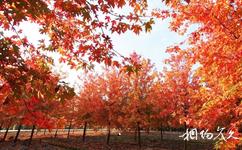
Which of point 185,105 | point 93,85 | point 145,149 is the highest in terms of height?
point 93,85

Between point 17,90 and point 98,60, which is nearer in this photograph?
point 17,90

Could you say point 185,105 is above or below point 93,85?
below

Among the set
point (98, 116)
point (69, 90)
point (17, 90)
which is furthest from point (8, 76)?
point (98, 116)

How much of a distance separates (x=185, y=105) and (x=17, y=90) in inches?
938

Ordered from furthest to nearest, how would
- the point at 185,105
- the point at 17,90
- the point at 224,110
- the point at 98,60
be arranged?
the point at 185,105 → the point at 224,110 → the point at 98,60 → the point at 17,90

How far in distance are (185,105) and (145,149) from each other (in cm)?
553

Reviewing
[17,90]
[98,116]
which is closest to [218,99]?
[17,90]

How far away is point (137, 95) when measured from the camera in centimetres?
3044

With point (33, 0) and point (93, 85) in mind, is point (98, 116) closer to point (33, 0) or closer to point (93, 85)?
point (93, 85)

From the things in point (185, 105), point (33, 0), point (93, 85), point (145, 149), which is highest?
point (93, 85)

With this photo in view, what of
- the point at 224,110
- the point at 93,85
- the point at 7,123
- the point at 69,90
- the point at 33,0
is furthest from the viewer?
the point at 93,85

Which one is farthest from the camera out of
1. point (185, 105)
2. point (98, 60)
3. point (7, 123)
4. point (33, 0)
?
point (7, 123)

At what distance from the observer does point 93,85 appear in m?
35.1

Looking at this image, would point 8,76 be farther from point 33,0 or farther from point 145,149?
point 145,149
